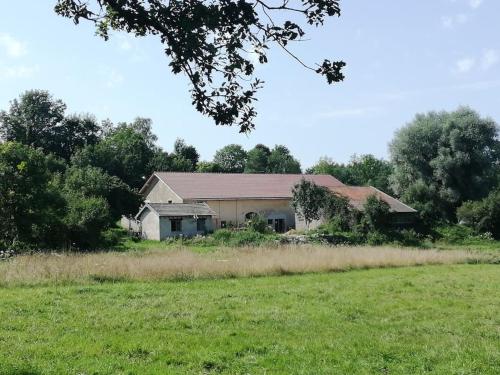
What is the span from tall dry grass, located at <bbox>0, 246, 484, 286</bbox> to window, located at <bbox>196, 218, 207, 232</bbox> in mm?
23275

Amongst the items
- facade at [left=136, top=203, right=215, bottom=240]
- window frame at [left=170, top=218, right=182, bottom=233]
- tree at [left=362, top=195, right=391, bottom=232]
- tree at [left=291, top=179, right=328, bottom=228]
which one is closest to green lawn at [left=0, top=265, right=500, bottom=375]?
tree at [left=362, top=195, right=391, bottom=232]

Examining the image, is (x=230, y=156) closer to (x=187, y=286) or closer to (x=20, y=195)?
(x=20, y=195)

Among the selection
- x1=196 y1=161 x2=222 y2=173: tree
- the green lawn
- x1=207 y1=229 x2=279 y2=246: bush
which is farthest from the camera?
x1=196 y1=161 x2=222 y2=173: tree

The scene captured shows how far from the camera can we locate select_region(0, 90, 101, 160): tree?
82.4 metres

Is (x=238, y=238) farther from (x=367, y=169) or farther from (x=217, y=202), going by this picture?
(x=367, y=169)

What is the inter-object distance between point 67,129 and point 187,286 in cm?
7652

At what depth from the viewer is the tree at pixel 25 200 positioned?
26953 millimetres

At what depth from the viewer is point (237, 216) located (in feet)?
188

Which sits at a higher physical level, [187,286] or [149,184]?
[149,184]

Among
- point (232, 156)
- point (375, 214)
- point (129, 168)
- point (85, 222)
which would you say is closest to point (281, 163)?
point (232, 156)

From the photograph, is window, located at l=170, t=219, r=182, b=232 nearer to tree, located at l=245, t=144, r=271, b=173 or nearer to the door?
the door

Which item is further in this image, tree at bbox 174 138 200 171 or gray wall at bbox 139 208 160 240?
tree at bbox 174 138 200 171

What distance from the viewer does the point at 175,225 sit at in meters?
47.2

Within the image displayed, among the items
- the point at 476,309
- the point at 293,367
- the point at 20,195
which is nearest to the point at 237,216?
the point at 20,195
